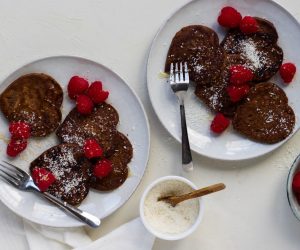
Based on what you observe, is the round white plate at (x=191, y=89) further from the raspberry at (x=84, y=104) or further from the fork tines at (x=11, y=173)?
the fork tines at (x=11, y=173)

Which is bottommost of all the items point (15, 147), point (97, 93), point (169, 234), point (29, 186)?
point (169, 234)

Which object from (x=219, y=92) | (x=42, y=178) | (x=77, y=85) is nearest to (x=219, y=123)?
(x=219, y=92)

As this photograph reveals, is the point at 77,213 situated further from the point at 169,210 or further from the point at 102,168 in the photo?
the point at 169,210

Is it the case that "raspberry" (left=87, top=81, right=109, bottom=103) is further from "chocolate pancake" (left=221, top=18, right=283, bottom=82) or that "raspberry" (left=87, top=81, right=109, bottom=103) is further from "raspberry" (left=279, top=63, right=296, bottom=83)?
"raspberry" (left=279, top=63, right=296, bottom=83)

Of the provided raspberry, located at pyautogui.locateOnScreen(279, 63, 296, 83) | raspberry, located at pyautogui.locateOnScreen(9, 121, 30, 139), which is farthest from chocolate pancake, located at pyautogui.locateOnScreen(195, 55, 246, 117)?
raspberry, located at pyautogui.locateOnScreen(9, 121, 30, 139)

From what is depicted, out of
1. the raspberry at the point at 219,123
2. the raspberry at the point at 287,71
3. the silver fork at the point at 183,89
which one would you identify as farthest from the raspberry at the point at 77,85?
the raspberry at the point at 287,71

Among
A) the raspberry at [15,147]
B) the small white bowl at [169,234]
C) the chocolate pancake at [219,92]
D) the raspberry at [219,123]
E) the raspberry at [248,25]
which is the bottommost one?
the small white bowl at [169,234]
